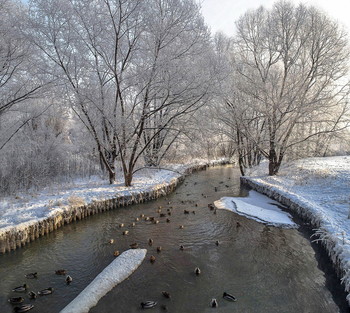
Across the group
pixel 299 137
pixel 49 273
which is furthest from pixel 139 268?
pixel 299 137

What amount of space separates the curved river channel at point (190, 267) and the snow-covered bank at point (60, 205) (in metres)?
0.37

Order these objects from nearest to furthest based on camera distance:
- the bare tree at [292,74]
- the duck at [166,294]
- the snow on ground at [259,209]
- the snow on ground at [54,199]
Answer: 1. the duck at [166,294]
2. the snow on ground at [54,199]
3. the snow on ground at [259,209]
4. the bare tree at [292,74]

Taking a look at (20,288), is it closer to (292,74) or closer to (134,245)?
(134,245)

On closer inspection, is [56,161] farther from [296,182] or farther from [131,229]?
[296,182]

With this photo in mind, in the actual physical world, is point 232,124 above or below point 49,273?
above

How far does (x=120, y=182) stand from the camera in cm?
1606

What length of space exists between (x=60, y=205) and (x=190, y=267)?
604cm

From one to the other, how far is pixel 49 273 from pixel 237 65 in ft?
62.9

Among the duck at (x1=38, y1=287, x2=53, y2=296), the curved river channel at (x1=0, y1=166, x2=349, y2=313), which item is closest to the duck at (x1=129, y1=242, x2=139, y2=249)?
the curved river channel at (x1=0, y1=166, x2=349, y2=313)

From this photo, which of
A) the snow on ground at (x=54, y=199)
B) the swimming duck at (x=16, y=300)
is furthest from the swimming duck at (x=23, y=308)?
the snow on ground at (x=54, y=199)

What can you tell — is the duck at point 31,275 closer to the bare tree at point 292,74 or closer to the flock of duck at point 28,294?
the flock of duck at point 28,294

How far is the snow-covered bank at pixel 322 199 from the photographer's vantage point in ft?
23.7

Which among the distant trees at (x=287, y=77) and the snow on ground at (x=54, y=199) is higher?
the distant trees at (x=287, y=77)

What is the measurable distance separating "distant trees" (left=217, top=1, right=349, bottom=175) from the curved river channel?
33.3 feet
